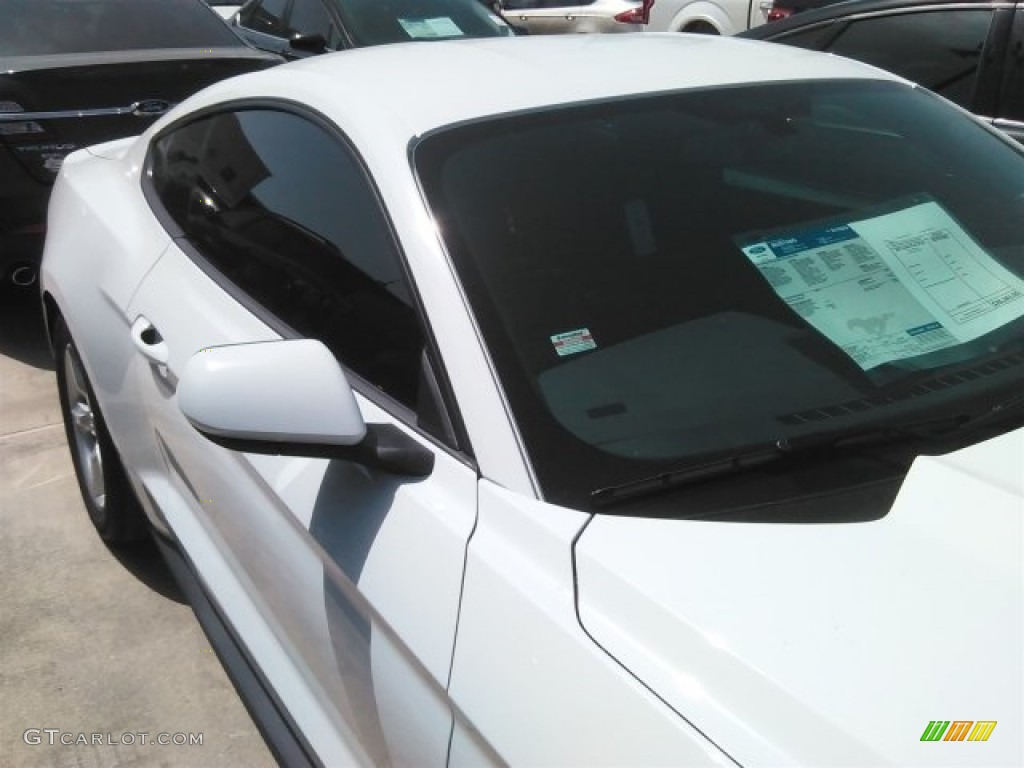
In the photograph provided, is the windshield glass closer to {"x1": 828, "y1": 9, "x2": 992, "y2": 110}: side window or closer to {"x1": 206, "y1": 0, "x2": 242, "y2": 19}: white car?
{"x1": 828, "y1": 9, "x2": 992, "y2": 110}: side window

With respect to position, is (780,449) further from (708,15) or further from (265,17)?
(708,15)

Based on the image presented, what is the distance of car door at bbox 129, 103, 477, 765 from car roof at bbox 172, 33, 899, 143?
0.09 metres

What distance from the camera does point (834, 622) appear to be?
48.1 inches

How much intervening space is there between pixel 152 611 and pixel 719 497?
2096mm

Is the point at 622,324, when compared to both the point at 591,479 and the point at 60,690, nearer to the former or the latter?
the point at 591,479

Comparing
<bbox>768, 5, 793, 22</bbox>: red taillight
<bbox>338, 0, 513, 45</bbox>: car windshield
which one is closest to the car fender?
<bbox>768, 5, 793, 22</bbox>: red taillight

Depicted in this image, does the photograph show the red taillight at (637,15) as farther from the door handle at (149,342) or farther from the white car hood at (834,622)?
the white car hood at (834,622)

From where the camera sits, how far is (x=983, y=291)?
6.16ft

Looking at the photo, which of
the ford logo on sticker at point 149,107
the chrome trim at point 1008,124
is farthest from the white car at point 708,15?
the ford logo on sticker at point 149,107

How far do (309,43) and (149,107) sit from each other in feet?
7.76

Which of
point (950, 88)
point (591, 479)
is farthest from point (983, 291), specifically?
point (950, 88)

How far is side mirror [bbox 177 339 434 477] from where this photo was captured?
154 cm

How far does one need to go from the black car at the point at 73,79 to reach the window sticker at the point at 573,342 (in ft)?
11.9

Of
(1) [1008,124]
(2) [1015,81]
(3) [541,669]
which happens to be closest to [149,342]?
(3) [541,669]
